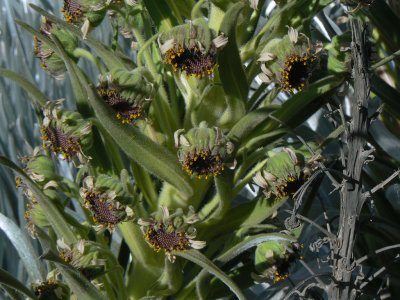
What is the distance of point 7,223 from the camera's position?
74 cm

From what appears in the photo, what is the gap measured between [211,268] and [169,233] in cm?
5

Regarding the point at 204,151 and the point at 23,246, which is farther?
the point at 23,246

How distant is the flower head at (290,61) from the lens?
2.15 ft

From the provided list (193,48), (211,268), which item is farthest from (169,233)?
(193,48)

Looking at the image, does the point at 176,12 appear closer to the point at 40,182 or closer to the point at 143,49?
the point at 143,49

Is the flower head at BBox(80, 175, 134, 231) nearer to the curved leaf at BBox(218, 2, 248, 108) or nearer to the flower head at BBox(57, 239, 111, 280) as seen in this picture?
the flower head at BBox(57, 239, 111, 280)

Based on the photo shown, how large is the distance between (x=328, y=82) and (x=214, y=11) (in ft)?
0.38

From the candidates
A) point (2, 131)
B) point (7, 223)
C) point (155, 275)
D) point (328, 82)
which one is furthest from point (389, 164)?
point (2, 131)

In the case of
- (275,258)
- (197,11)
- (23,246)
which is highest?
(197,11)

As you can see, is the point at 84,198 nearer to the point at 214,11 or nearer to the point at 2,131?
the point at 214,11

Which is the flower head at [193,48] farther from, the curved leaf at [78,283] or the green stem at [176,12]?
the curved leaf at [78,283]

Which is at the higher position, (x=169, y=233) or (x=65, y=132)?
(x=65, y=132)

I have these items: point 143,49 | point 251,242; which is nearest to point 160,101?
point 143,49

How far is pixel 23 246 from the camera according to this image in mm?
745
